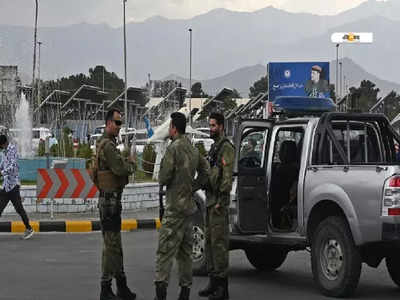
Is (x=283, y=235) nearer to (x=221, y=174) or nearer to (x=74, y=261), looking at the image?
(x=221, y=174)

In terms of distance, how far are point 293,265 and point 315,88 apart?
25.2 m

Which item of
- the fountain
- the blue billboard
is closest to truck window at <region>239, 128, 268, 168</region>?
the fountain

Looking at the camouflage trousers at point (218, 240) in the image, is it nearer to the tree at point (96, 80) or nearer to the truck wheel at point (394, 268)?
the truck wheel at point (394, 268)

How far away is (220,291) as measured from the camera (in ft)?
32.1

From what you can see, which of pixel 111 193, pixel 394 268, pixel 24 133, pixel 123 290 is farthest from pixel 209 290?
pixel 24 133

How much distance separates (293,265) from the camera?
42.4ft

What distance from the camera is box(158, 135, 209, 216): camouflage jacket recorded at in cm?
905

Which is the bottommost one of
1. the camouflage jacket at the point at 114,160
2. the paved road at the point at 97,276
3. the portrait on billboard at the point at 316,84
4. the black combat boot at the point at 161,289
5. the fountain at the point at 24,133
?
the paved road at the point at 97,276

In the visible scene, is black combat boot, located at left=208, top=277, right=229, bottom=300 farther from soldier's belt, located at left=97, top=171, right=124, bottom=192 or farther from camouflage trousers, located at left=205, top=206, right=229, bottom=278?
soldier's belt, located at left=97, top=171, right=124, bottom=192

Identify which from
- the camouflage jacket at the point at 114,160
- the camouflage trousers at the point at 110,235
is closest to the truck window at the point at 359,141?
the camouflage jacket at the point at 114,160

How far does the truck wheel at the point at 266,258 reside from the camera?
12.3 metres

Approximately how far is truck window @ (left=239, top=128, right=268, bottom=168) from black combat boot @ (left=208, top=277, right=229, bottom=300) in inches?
68.6

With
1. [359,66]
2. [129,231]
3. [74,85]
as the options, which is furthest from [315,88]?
[359,66]

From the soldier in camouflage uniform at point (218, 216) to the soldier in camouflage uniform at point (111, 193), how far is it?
0.97m
